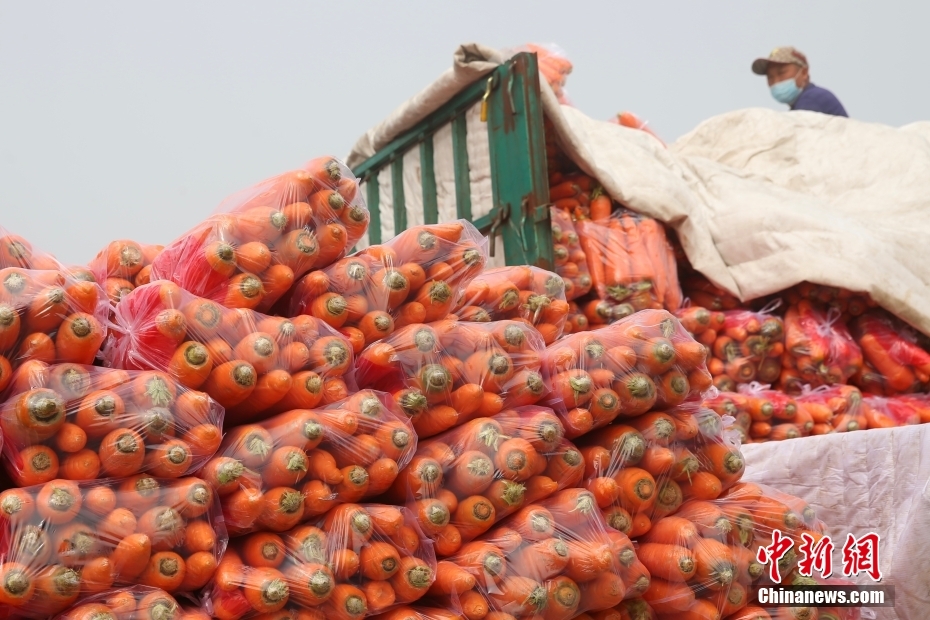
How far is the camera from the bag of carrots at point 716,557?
184 centimetres

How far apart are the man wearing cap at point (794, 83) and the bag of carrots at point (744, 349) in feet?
7.54

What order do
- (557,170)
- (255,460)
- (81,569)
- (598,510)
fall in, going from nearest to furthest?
(81,569)
(255,460)
(598,510)
(557,170)

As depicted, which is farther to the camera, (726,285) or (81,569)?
(726,285)

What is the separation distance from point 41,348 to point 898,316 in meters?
3.53

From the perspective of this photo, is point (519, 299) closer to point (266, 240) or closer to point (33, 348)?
point (266, 240)

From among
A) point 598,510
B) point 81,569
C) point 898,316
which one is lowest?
point 898,316

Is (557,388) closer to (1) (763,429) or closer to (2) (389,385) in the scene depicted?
(2) (389,385)

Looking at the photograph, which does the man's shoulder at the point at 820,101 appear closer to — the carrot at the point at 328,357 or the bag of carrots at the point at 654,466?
the bag of carrots at the point at 654,466

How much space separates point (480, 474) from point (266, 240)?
0.60 m

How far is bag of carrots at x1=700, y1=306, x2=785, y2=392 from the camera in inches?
151

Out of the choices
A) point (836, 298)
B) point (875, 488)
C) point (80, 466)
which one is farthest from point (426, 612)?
point (836, 298)

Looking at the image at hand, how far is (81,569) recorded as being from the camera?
1.36 meters

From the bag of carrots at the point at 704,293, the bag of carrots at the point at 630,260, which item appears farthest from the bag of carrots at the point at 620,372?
the bag of carrots at the point at 704,293

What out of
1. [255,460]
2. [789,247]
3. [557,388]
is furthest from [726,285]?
[255,460]
